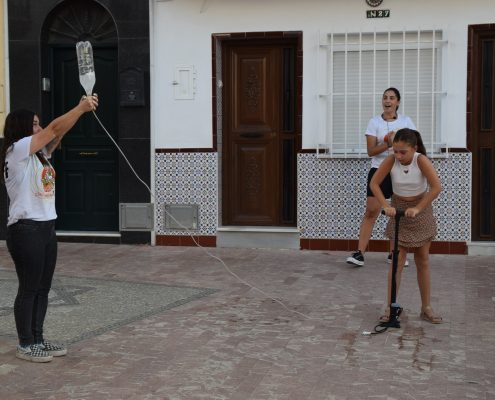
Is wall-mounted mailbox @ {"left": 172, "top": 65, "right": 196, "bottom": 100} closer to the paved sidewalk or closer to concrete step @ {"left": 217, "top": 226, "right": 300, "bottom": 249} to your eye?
concrete step @ {"left": 217, "top": 226, "right": 300, "bottom": 249}

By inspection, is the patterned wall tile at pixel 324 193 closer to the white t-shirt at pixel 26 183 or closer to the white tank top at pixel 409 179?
the white tank top at pixel 409 179

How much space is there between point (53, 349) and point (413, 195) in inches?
120

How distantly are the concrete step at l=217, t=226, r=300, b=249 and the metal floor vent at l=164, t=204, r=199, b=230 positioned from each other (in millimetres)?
368

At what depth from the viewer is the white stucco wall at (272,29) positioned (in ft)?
30.8

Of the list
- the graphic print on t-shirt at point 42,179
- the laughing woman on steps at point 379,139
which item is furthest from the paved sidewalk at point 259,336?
the graphic print on t-shirt at point 42,179

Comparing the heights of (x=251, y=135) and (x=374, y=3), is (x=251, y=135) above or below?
below

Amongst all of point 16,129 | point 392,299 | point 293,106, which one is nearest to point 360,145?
point 293,106

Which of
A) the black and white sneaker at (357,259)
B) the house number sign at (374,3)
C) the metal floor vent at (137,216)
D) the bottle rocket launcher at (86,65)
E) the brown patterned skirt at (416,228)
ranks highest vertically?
the house number sign at (374,3)

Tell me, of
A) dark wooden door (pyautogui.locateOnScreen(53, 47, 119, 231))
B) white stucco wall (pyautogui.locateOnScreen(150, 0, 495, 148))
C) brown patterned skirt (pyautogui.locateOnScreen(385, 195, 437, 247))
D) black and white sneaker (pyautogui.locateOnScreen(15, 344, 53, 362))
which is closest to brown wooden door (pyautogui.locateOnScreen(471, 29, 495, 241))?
white stucco wall (pyautogui.locateOnScreen(150, 0, 495, 148))

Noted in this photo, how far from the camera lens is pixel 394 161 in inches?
248

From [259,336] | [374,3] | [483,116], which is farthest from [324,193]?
[259,336]

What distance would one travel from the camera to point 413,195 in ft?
20.5

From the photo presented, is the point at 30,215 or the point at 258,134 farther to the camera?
the point at 258,134

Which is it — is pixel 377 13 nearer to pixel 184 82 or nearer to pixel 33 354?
pixel 184 82
